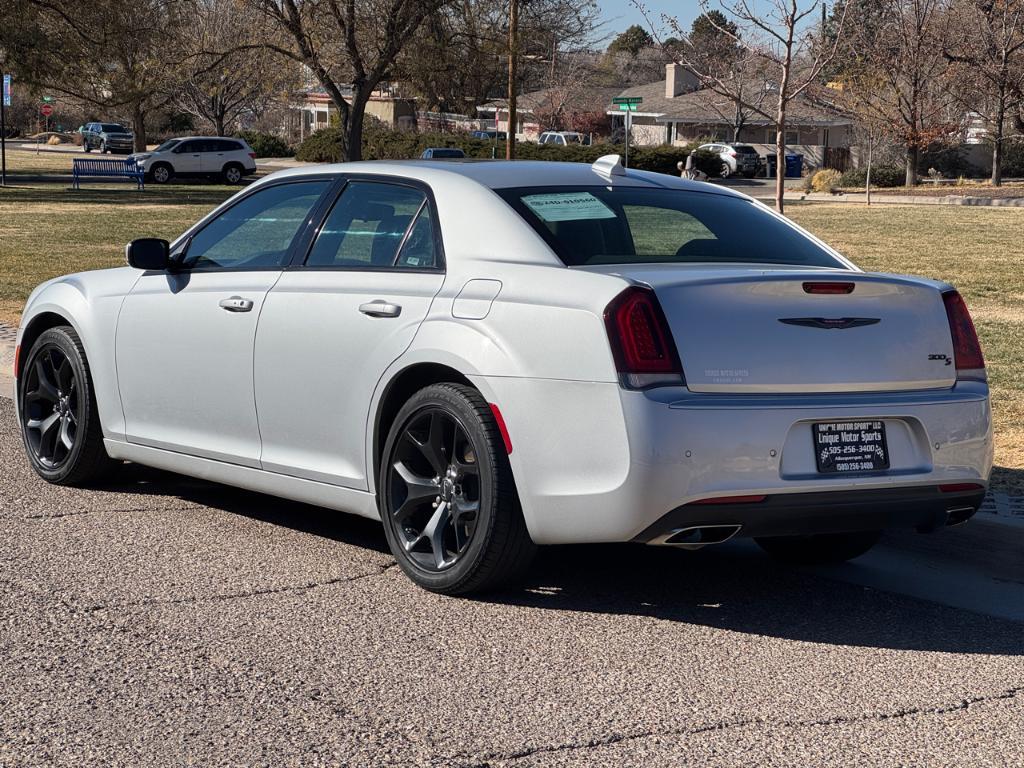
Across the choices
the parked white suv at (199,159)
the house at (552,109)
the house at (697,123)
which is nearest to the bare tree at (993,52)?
the house at (697,123)

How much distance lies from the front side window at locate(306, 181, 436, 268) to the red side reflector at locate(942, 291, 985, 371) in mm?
1936

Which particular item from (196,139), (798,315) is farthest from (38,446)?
(196,139)

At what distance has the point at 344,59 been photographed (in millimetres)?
46500

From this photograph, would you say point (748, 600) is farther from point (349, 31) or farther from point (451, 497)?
point (349, 31)

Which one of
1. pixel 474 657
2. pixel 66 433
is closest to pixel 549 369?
pixel 474 657

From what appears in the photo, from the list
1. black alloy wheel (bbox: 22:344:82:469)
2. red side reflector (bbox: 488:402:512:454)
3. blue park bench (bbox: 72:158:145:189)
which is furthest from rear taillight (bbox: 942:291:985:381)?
blue park bench (bbox: 72:158:145:189)

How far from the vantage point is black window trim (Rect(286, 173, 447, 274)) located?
18.4 feet

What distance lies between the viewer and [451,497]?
5.32 metres

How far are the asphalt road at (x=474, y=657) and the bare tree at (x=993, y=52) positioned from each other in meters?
53.1

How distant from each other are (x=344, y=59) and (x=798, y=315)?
43178mm

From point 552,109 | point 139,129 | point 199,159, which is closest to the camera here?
point 199,159

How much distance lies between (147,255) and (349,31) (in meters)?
39.6

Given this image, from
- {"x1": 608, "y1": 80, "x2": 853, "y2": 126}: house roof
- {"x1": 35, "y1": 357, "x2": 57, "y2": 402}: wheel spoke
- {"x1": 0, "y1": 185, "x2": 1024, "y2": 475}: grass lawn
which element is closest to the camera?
{"x1": 35, "y1": 357, "x2": 57, "y2": 402}: wheel spoke

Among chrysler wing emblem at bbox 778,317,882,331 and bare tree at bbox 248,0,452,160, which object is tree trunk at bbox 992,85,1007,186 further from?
chrysler wing emblem at bbox 778,317,882,331
